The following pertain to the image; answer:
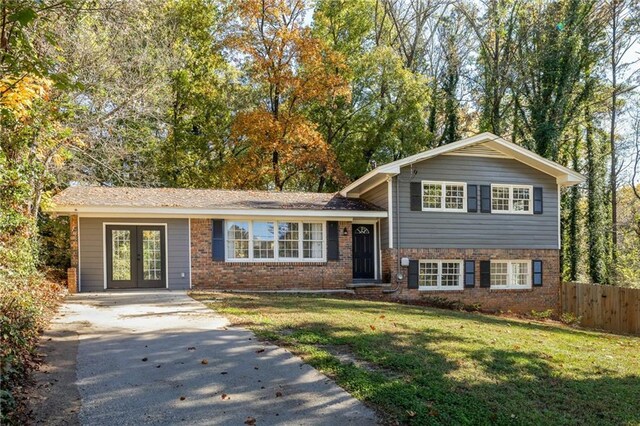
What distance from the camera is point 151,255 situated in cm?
1496

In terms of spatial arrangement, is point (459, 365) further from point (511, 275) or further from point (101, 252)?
point (511, 275)

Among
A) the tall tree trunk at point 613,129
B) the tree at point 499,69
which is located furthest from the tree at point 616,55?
the tree at point 499,69

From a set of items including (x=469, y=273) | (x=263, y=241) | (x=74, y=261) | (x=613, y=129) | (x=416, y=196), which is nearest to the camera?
(x=74, y=261)

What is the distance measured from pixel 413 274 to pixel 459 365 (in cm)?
1037

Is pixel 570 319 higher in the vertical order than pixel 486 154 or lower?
lower

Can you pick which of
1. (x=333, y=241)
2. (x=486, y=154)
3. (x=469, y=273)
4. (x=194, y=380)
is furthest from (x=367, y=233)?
(x=194, y=380)

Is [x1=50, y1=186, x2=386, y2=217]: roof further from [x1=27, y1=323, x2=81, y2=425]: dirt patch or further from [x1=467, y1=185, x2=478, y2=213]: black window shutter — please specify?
[x1=27, y1=323, x2=81, y2=425]: dirt patch

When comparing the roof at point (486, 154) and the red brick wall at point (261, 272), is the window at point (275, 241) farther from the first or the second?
the roof at point (486, 154)

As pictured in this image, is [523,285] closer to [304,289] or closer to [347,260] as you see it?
[347,260]

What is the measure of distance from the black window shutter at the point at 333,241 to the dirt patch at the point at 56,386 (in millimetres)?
9970

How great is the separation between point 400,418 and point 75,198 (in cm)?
1282

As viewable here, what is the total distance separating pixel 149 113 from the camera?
15172 millimetres

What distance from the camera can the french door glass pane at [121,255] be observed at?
14680 millimetres

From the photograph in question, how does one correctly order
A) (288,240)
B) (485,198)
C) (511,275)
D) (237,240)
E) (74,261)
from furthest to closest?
(511,275) → (485,198) → (288,240) → (237,240) → (74,261)
